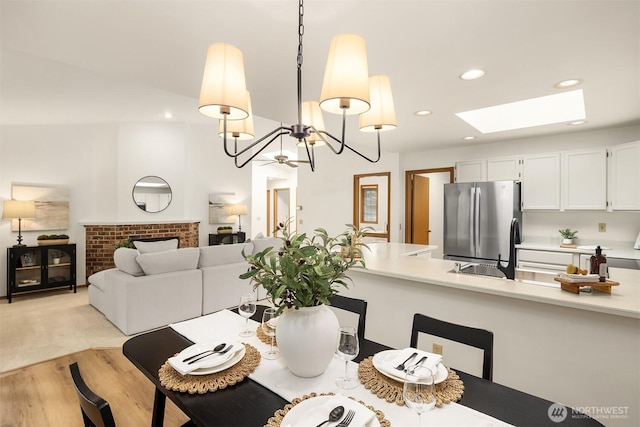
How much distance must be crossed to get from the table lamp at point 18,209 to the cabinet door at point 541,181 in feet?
22.9

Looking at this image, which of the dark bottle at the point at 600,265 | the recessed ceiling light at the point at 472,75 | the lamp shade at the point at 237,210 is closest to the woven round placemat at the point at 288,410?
the dark bottle at the point at 600,265

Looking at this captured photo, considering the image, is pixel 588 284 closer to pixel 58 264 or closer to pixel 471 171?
pixel 471 171

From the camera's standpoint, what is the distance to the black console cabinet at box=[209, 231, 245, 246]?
22.8 ft

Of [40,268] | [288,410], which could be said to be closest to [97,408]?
[288,410]

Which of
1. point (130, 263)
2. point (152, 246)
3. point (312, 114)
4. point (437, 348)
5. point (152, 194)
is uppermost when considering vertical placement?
point (312, 114)

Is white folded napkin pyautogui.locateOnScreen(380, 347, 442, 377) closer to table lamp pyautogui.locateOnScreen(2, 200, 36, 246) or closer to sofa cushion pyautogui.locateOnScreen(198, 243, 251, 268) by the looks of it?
sofa cushion pyautogui.locateOnScreen(198, 243, 251, 268)

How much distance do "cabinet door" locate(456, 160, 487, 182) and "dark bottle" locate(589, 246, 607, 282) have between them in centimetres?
282

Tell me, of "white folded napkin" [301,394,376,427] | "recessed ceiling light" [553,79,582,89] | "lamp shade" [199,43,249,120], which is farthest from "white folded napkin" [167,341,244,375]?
"recessed ceiling light" [553,79,582,89]

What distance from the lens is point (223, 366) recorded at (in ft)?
4.08

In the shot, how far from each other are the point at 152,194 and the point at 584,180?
271 inches

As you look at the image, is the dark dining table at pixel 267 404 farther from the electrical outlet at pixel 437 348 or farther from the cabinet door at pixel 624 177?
the cabinet door at pixel 624 177

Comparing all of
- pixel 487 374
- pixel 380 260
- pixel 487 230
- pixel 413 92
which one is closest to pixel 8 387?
pixel 380 260

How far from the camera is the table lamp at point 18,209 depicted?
449cm

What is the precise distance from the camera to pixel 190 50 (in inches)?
78.3
